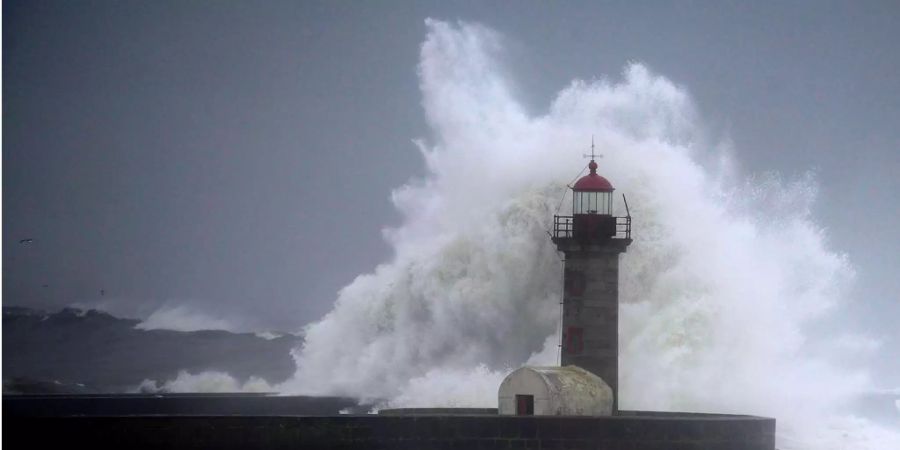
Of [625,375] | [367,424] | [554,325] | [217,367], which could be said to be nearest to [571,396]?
[367,424]

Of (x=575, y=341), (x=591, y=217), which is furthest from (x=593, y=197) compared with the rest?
(x=575, y=341)

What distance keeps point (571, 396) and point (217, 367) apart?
32409 mm

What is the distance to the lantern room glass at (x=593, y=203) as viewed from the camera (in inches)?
955

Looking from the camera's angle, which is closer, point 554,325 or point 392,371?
point 554,325

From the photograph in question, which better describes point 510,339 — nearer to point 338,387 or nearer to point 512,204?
point 512,204

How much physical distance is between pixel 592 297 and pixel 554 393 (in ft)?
6.11

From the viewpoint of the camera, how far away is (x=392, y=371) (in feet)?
134

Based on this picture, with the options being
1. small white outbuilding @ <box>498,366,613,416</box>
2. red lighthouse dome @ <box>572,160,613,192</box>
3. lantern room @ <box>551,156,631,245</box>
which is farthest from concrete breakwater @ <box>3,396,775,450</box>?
red lighthouse dome @ <box>572,160,613,192</box>

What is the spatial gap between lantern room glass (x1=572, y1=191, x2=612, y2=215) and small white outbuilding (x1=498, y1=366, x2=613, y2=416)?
240 cm

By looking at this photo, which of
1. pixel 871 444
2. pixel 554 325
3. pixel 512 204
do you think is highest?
pixel 512 204

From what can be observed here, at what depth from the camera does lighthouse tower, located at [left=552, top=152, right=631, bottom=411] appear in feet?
77.2

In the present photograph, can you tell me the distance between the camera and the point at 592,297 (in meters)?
23.6

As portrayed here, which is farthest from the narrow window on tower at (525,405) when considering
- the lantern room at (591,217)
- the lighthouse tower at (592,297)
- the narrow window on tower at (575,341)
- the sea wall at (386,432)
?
the lantern room at (591,217)

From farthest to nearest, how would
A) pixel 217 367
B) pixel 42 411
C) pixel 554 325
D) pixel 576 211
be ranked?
pixel 217 367, pixel 554 325, pixel 42 411, pixel 576 211
